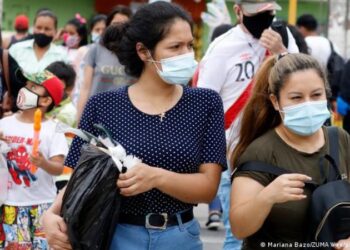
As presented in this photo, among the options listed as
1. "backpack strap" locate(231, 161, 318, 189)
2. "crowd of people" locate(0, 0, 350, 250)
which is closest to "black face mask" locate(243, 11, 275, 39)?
"crowd of people" locate(0, 0, 350, 250)

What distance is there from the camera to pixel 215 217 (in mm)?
9695

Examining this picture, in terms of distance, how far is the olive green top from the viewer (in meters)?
3.97

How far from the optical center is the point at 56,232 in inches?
157

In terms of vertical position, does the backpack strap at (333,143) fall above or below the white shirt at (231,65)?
above

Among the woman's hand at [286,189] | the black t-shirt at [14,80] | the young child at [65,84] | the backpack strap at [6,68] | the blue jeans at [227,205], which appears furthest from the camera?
the young child at [65,84]

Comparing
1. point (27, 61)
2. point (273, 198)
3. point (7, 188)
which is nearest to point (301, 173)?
point (273, 198)

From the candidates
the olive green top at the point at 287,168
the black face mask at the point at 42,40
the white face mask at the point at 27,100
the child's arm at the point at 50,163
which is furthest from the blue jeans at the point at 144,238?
the black face mask at the point at 42,40

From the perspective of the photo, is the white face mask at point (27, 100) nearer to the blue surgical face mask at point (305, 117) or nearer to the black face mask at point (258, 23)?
the black face mask at point (258, 23)

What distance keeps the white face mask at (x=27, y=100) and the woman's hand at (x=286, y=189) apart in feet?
9.18

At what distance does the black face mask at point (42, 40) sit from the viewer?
33.9 feet

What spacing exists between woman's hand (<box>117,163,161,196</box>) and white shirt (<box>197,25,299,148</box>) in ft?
7.73

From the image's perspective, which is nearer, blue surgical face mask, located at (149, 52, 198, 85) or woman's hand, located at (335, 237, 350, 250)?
woman's hand, located at (335, 237, 350, 250)

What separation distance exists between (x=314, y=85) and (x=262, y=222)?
65 centimetres

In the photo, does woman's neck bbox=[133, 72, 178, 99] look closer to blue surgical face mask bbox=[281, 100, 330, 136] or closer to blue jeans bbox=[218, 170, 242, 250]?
blue surgical face mask bbox=[281, 100, 330, 136]
